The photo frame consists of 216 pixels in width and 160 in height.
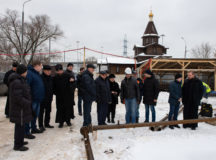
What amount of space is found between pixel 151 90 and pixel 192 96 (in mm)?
1233

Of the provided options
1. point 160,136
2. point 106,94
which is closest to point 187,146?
point 160,136

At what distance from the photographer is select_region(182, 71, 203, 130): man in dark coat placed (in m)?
4.57

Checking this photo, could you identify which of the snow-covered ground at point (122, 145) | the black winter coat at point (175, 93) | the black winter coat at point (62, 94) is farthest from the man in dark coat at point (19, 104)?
the black winter coat at point (175, 93)

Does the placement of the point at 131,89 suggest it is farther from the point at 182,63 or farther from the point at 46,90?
the point at 182,63

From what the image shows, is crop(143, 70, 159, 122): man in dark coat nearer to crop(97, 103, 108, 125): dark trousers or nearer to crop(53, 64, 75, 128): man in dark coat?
crop(97, 103, 108, 125): dark trousers

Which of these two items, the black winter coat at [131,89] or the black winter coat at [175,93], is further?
the black winter coat at [175,93]

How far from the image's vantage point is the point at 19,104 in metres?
2.94

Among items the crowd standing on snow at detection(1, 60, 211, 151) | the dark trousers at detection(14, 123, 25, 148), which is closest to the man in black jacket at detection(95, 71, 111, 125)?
the crowd standing on snow at detection(1, 60, 211, 151)

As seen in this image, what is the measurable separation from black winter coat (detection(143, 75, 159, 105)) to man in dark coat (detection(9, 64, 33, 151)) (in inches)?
129

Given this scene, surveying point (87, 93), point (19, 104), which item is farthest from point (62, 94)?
point (19, 104)

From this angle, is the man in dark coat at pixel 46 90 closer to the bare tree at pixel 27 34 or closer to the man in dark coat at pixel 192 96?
the man in dark coat at pixel 192 96

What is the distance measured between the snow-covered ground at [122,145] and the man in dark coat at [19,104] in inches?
13.5

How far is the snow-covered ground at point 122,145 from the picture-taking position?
9.81 ft

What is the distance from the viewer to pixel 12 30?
26.2 metres
